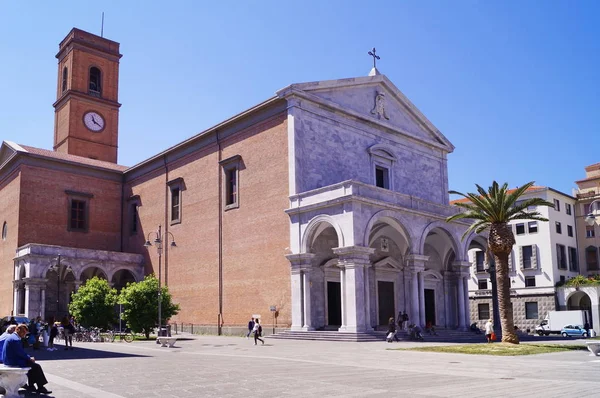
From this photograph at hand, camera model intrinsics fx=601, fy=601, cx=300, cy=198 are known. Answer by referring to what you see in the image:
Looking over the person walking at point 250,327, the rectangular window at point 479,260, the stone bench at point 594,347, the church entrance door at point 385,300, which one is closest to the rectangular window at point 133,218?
the person walking at point 250,327

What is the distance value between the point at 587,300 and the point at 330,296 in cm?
2933

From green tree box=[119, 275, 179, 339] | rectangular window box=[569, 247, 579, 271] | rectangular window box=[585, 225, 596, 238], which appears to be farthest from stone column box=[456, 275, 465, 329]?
rectangular window box=[585, 225, 596, 238]

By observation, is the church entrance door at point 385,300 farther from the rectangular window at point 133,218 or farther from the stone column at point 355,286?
the rectangular window at point 133,218

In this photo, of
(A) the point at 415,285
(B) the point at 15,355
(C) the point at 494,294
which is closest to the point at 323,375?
(B) the point at 15,355

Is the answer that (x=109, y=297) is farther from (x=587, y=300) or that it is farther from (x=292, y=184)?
(x=587, y=300)

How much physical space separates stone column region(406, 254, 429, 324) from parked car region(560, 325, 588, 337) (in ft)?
57.4

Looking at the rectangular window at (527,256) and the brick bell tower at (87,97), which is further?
the brick bell tower at (87,97)

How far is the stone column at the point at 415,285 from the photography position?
30.6 metres

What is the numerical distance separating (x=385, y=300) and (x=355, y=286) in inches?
264

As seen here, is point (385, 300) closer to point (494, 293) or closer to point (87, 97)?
point (494, 293)

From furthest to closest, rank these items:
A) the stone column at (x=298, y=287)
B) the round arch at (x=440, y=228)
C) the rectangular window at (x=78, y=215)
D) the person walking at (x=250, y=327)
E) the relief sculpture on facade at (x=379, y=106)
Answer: the rectangular window at (x=78, y=215)
the relief sculpture on facade at (x=379, y=106)
the round arch at (x=440, y=228)
the person walking at (x=250, y=327)
the stone column at (x=298, y=287)

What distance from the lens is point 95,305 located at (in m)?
33.3

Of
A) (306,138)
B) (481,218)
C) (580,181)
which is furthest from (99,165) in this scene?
(580,181)

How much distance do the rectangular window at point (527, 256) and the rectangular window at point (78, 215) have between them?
36225 millimetres
